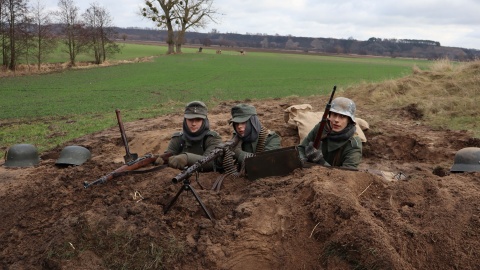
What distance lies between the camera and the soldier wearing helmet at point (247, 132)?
6121mm

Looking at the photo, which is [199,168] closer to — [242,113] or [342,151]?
[242,113]

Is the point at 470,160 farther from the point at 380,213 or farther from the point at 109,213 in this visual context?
the point at 109,213

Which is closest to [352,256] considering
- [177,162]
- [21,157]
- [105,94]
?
[177,162]

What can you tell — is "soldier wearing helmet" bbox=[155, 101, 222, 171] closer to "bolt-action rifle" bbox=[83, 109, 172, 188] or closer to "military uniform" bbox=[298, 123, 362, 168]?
"bolt-action rifle" bbox=[83, 109, 172, 188]

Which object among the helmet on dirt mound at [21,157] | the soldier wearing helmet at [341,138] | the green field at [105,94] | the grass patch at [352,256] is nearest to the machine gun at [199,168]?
the soldier wearing helmet at [341,138]

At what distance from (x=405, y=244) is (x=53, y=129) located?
10.5 metres

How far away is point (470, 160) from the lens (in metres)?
6.12

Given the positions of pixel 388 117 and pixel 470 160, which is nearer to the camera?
pixel 470 160

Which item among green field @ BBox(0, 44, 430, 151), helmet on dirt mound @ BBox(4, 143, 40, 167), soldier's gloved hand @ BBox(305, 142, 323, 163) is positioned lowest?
green field @ BBox(0, 44, 430, 151)

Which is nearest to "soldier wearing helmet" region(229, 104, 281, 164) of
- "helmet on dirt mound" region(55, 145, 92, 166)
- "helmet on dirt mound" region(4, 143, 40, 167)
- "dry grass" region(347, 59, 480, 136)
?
"helmet on dirt mound" region(55, 145, 92, 166)

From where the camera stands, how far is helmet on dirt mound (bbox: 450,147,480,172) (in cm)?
603

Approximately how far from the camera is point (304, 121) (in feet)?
30.5

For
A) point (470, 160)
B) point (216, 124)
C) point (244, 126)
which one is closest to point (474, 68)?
point (216, 124)

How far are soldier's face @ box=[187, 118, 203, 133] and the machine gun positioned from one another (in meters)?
0.58
